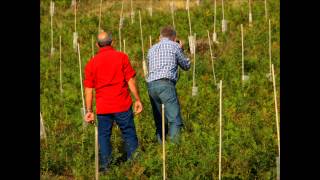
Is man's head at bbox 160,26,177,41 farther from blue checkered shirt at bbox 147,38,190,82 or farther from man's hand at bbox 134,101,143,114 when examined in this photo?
man's hand at bbox 134,101,143,114

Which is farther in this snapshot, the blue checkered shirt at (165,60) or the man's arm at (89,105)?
the blue checkered shirt at (165,60)

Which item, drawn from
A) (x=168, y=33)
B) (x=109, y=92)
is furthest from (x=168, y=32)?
(x=109, y=92)

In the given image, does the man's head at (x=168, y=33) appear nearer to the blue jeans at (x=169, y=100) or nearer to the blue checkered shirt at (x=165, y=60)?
the blue checkered shirt at (x=165, y=60)

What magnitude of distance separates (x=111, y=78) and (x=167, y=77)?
3.10 ft

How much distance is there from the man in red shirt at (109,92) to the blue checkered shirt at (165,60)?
71 cm

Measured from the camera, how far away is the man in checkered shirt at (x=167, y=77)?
7.43 m

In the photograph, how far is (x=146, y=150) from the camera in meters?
7.10

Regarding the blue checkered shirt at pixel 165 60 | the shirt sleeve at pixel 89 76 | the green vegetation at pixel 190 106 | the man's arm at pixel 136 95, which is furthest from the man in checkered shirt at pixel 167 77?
the shirt sleeve at pixel 89 76

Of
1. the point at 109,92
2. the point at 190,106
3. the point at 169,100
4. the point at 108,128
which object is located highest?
the point at 109,92

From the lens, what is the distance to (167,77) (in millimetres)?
7430

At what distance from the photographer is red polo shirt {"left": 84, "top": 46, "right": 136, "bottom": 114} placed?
673 cm

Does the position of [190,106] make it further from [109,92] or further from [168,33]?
[109,92]
